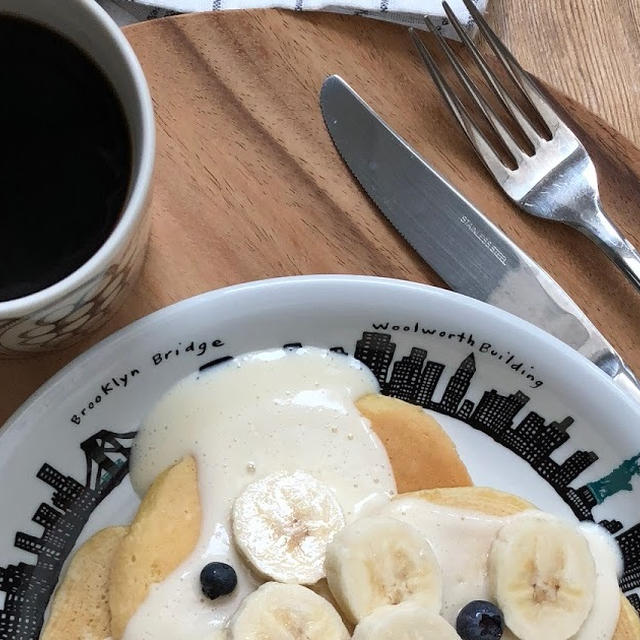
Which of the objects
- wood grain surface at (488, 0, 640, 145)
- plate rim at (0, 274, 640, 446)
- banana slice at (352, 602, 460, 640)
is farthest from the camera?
wood grain surface at (488, 0, 640, 145)

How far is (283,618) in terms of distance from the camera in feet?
3.45

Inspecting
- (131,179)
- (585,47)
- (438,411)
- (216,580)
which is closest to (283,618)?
(216,580)

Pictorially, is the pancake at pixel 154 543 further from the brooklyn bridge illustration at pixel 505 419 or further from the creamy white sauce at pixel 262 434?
the brooklyn bridge illustration at pixel 505 419

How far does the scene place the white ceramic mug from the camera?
867 mm

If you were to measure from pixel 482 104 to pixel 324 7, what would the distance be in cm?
23

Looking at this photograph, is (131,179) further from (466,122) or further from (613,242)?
(613,242)

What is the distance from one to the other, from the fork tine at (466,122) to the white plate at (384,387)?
18 centimetres

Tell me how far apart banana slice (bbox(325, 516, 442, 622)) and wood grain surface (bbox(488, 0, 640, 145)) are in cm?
62

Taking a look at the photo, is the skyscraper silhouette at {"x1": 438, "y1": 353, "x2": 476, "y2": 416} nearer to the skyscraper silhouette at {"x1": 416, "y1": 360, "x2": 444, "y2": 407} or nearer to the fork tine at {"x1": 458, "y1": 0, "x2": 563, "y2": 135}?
the skyscraper silhouette at {"x1": 416, "y1": 360, "x2": 444, "y2": 407}

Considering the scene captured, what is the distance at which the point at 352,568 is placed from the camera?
1070 millimetres

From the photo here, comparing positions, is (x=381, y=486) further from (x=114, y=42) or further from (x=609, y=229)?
(x=114, y=42)

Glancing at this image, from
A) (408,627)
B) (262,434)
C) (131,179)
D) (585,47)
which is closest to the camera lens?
(131,179)

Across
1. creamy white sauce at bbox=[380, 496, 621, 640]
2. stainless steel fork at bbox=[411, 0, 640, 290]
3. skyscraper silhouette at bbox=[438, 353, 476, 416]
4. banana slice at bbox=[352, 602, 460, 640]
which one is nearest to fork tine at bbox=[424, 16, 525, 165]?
stainless steel fork at bbox=[411, 0, 640, 290]

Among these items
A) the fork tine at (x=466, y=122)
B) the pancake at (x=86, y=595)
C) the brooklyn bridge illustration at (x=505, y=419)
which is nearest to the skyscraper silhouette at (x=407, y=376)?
the brooklyn bridge illustration at (x=505, y=419)
